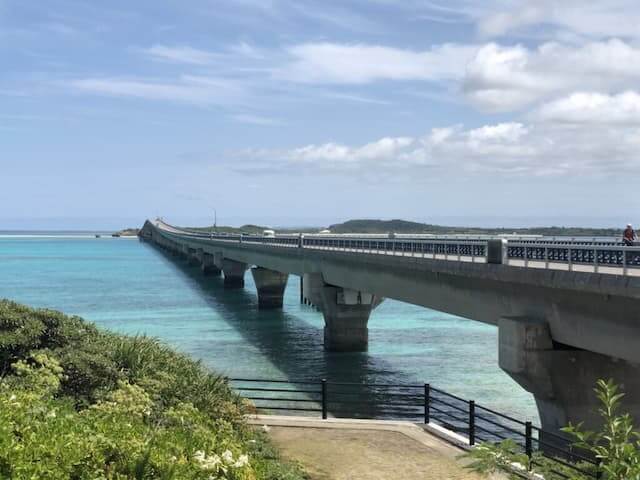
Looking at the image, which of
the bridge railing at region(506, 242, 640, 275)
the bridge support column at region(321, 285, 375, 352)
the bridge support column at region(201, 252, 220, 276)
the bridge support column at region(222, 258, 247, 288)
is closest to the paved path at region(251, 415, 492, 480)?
the bridge railing at region(506, 242, 640, 275)

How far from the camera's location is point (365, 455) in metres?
13.8

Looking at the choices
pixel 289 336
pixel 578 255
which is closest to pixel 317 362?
pixel 289 336

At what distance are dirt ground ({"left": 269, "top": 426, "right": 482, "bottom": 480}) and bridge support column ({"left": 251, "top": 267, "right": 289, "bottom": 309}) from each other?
5059 cm

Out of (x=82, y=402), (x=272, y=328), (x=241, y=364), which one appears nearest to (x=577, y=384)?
(x=82, y=402)

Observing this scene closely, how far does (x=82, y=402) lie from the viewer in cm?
1345

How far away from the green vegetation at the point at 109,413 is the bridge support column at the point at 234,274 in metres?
71.3

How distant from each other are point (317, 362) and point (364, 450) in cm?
2441

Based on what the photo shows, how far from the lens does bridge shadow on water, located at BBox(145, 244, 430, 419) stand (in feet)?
86.9

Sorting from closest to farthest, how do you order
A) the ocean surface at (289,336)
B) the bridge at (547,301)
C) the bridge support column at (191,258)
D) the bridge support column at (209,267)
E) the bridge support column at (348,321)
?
the bridge at (547,301), the ocean surface at (289,336), the bridge support column at (348,321), the bridge support column at (209,267), the bridge support column at (191,258)

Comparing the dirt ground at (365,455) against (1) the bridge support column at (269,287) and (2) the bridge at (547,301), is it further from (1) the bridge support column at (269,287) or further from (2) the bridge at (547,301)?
(1) the bridge support column at (269,287)

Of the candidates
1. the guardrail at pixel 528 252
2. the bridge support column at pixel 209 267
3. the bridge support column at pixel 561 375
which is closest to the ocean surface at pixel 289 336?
the bridge support column at pixel 561 375

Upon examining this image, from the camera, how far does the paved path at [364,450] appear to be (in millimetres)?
12711

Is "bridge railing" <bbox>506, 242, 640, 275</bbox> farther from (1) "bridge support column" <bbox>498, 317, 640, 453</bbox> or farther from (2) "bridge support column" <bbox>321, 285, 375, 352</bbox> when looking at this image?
(2) "bridge support column" <bbox>321, 285, 375, 352</bbox>

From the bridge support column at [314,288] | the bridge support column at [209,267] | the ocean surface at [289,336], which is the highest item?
the bridge support column at [314,288]
